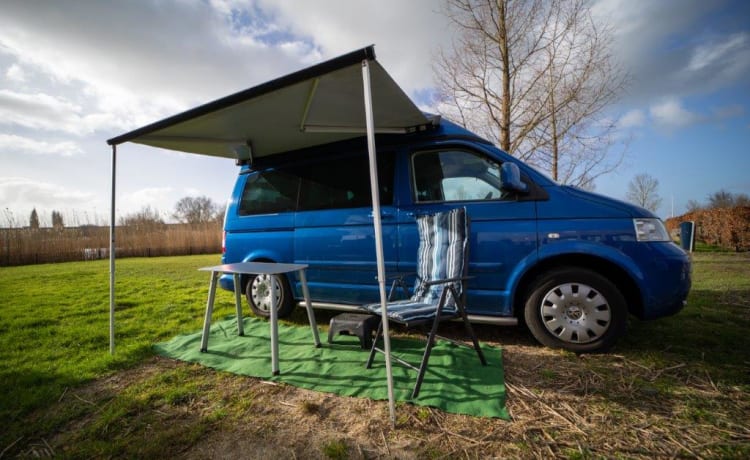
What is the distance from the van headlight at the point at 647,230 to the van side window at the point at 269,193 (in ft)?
11.5

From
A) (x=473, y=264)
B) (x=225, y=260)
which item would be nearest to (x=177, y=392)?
(x=225, y=260)

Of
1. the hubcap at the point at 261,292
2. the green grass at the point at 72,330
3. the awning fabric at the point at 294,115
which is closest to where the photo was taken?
Result: the awning fabric at the point at 294,115

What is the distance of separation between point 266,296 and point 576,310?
353 centimetres

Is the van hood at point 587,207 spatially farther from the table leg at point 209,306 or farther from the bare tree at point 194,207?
the bare tree at point 194,207

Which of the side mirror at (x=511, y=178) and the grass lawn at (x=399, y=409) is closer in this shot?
the grass lawn at (x=399, y=409)

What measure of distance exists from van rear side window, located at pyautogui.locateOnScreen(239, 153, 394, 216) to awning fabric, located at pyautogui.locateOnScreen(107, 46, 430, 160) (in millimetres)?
314

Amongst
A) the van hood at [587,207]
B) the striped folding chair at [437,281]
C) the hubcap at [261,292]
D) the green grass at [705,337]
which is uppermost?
the van hood at [587,207]

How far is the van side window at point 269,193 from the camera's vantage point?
410 centimetres

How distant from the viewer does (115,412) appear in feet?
7.11

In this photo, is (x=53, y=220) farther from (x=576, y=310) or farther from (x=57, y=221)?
(x=576, y=310)

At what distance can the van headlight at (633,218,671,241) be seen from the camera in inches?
108

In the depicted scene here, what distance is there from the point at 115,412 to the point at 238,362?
93 cm

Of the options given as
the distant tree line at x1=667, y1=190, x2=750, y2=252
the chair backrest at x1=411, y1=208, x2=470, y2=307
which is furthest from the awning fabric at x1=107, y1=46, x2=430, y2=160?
the distant tree line at x1=667, y1=190, x2=750, y2=252

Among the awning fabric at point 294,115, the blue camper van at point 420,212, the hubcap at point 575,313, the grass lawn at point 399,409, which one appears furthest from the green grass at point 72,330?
the hubcap at point 575,313
